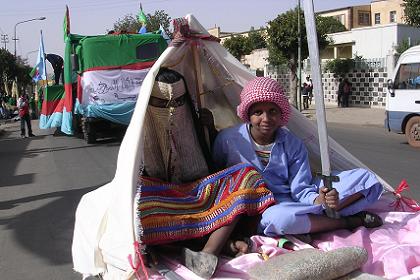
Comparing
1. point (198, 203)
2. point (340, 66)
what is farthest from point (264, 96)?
point (340, 66)

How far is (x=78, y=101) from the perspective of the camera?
14.0 m

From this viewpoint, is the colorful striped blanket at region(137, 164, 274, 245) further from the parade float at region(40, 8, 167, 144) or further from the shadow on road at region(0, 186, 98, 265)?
the parade float at region(40, 8, 167, 144)

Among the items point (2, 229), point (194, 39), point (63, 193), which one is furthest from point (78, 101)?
point (194, 39)

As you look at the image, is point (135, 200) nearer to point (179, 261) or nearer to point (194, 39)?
point (179, 261)

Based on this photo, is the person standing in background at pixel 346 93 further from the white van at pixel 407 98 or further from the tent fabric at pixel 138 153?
the tent fabric at pixel 138 153

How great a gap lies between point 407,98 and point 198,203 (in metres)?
9.76

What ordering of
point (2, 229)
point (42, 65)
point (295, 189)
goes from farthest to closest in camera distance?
point (42, 65) < point (2, 229) < point (295, 189)

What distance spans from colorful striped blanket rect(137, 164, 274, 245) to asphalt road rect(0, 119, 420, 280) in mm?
1429

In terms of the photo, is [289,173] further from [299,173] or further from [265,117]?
[265,117]

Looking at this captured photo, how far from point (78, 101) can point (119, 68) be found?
1.55 meters

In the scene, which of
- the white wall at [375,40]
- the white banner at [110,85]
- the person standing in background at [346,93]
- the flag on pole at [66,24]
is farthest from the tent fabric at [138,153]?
the white wall at [375,40]

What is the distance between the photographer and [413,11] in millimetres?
15148

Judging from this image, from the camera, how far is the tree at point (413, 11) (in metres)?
15.0

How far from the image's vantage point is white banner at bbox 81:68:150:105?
527 inches
